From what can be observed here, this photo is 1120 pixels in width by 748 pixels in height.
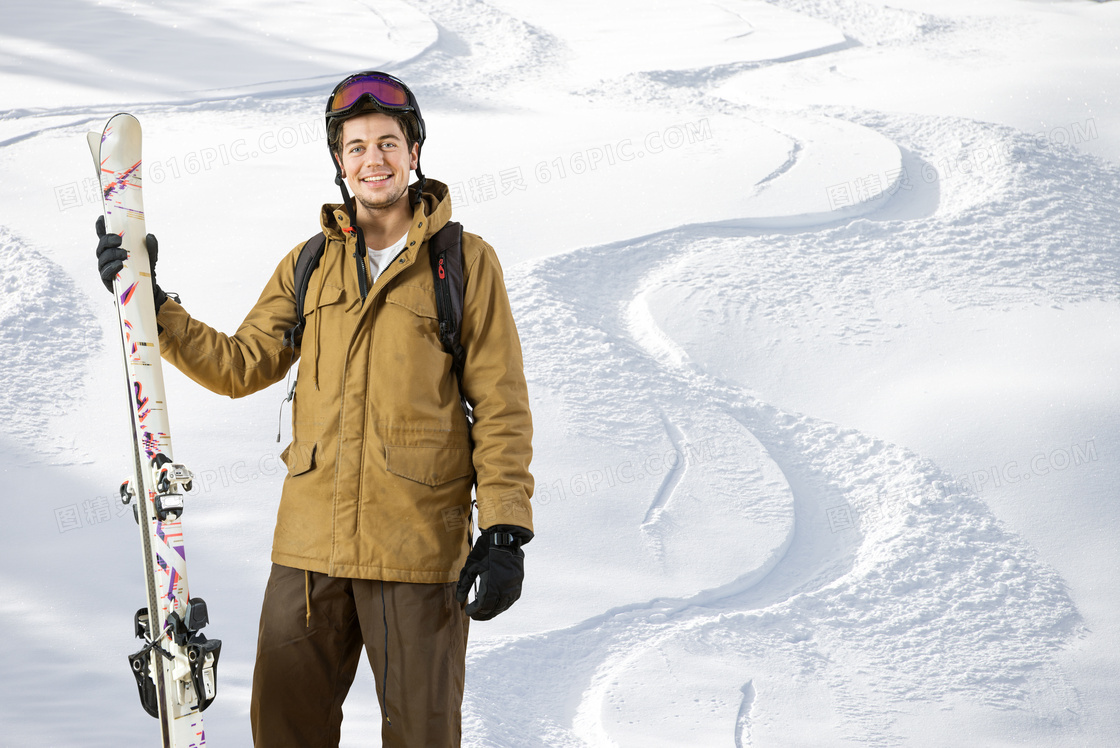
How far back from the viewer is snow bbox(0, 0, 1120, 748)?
2.92 m

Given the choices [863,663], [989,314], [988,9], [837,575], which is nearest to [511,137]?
[989,314]

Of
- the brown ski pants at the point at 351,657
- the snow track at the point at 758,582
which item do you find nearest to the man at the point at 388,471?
the brown ski pants at the point at 351,657

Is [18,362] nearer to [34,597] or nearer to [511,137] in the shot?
[34,597]

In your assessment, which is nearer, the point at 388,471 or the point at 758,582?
the point at 388,471

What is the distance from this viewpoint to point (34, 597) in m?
3.02

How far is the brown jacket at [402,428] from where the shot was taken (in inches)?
64.4

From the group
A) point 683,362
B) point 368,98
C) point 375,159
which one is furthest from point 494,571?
point 683,362

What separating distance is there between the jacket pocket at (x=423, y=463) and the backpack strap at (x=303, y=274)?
34 centimetres

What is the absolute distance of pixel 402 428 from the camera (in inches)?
64.9

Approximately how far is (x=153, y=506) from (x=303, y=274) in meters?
0.51

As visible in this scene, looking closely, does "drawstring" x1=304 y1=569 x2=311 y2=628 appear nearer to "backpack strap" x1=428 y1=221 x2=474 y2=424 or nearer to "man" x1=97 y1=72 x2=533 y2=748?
"man" x1=97 y1=72 x2=533 y2=748

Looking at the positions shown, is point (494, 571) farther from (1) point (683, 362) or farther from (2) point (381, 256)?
(1) point (683, 362)

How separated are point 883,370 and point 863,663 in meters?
1.53

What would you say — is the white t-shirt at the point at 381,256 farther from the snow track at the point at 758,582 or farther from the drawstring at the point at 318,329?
the snow track at the point at 758,582
